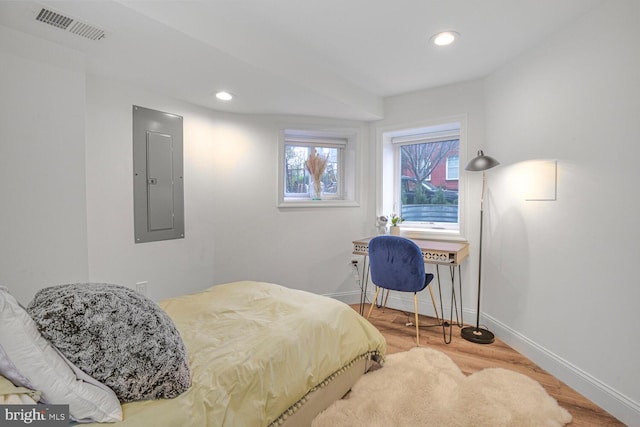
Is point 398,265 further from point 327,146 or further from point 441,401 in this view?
point 327,146

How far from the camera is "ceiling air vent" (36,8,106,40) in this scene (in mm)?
1539

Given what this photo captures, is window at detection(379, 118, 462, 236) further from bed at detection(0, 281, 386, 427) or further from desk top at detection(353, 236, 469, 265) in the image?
bed at detection(0, 281, 386, 427)

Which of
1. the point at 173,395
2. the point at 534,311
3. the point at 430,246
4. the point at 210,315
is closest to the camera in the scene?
the point at 173,395

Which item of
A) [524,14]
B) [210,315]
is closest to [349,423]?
[210,315]

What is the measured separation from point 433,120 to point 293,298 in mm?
2353

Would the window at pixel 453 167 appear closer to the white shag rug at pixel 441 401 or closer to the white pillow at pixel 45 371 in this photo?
the white shag rug at pixel 441 401

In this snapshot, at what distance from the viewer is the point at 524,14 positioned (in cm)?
197

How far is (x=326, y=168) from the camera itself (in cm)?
380

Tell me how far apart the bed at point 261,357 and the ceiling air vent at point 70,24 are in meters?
1.54

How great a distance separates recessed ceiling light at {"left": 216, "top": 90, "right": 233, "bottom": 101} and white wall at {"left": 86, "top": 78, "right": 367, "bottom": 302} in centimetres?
36

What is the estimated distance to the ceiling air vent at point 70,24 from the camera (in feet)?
5.05

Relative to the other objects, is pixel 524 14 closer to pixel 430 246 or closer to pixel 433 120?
pixel 433 120

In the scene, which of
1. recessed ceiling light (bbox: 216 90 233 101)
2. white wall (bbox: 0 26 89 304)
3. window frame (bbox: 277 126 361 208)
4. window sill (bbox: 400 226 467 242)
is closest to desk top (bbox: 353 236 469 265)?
window sill (bbox: 400 226 467 242)

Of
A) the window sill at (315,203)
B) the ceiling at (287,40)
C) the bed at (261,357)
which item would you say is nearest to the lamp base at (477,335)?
the bed at (261,357)
